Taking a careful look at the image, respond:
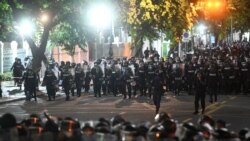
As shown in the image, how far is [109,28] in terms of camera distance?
5100cm

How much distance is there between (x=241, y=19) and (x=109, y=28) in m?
23.1

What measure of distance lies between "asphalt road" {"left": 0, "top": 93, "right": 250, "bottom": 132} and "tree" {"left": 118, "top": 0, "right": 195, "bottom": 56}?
27.7ft

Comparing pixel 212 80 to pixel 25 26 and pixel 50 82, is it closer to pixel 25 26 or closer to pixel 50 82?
pixel 50 82

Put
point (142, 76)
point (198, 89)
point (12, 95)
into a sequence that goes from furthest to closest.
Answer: point (12, 95) → point (142, 76) → point (198, 89)

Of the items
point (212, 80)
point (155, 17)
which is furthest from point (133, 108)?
point (155, 17)

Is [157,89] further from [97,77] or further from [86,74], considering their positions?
[86,74]

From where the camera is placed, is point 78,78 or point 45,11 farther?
point 45,11

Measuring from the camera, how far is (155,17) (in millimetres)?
38531

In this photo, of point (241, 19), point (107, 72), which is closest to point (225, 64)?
point (107, 72)

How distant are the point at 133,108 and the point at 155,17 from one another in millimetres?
14918

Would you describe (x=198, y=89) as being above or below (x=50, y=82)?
below

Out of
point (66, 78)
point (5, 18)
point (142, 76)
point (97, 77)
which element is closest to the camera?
point (66, 78)

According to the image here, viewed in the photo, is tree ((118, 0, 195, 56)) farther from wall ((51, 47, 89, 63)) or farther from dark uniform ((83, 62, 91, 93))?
wall ((51, 47, 89, 63))

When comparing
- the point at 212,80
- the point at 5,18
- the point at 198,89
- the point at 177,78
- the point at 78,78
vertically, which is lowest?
the point at 198,89
